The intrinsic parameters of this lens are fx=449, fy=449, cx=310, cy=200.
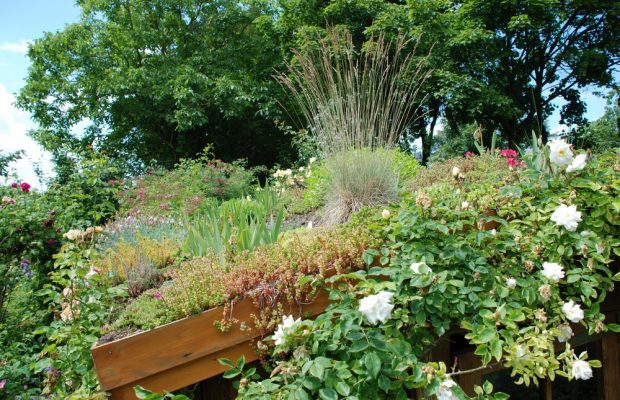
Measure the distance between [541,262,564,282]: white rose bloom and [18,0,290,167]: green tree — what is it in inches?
394

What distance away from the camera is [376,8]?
35.0ft

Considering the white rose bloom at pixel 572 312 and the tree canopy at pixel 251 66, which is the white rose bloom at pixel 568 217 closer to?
the white rose bloom at pixel 572 312

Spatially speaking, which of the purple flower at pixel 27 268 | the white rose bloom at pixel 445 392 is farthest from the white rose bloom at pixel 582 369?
the purple flower at pixel 27 268

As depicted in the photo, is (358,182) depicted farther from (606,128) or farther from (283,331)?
(606,128)

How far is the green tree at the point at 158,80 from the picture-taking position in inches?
456

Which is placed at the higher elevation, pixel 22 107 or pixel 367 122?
pixel 22 107

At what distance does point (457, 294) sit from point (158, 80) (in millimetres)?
11730

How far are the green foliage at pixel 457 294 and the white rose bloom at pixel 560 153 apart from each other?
10 centimetres

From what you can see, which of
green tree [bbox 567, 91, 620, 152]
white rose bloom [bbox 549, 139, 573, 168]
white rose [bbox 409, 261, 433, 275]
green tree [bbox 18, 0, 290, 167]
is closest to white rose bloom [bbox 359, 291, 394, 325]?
white rose [bbox 409, 261, 433, 275]

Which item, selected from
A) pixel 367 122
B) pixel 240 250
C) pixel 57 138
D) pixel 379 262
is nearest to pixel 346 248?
pixel 379 262

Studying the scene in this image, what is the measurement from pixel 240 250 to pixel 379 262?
68 cm

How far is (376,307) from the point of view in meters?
1.25

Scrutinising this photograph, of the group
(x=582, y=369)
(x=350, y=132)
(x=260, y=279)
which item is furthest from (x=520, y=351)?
(x=350, y=132)

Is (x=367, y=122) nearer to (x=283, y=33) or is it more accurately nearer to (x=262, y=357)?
(x=262, y=357)
